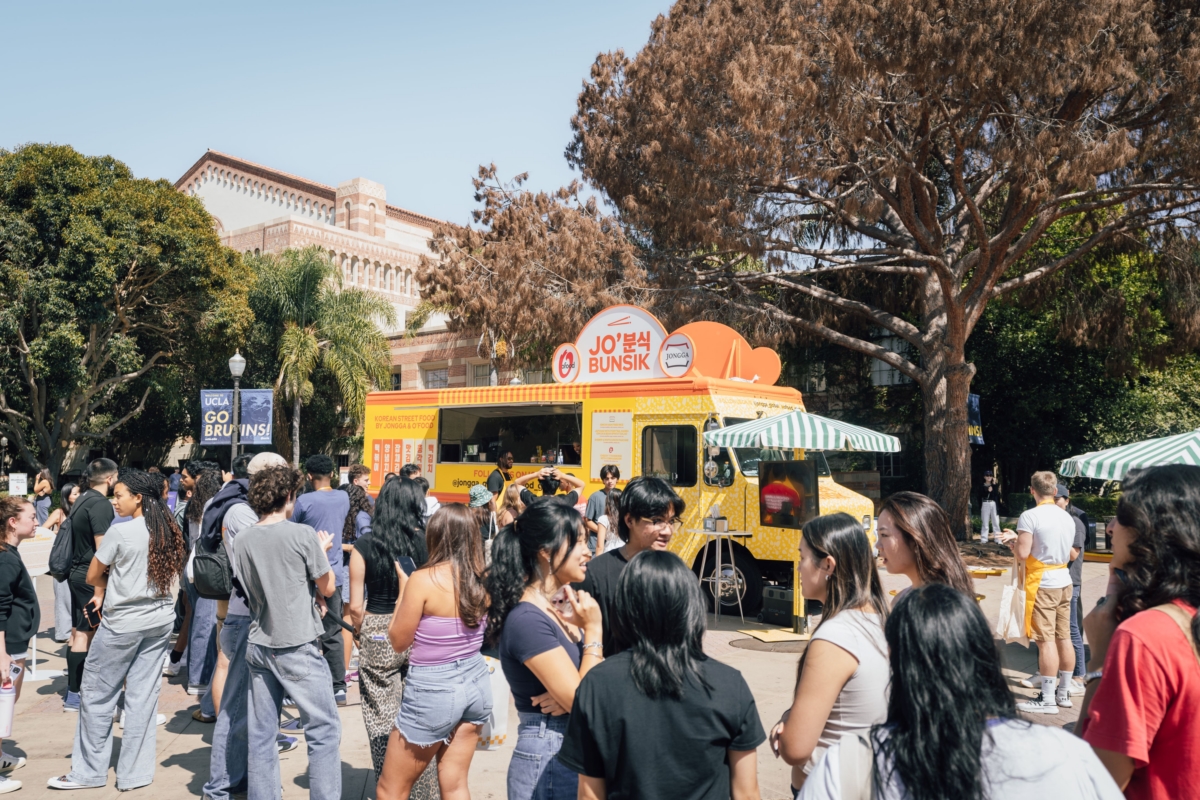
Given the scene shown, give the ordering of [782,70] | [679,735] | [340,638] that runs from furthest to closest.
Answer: [782,70], [340,638], [679,735]

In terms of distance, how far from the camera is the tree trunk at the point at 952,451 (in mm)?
18203

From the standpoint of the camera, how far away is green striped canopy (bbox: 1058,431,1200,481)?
245 inches

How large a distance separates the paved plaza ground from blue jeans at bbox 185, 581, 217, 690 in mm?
206

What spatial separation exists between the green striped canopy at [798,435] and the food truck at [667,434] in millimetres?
309

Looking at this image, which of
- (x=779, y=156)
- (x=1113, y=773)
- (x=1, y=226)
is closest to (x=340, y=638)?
(x=1113, y=773)

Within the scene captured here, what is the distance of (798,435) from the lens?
372 inches

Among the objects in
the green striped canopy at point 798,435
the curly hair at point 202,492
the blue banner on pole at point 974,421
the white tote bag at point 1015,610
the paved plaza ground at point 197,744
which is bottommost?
the paved plaza ground at point 197,744

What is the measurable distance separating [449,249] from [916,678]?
23.0m

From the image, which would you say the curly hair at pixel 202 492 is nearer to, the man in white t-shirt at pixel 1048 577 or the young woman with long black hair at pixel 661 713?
the young woman with long black hair at pixel 661 713

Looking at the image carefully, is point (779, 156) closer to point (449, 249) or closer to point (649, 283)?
point (649, 283)

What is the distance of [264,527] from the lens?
4340mm

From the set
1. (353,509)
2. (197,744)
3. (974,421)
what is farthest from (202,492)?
(974,421)

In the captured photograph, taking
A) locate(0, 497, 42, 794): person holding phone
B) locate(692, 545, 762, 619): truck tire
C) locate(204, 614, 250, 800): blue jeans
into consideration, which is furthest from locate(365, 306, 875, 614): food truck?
locate(0, 497, 42, 794): person holding phone

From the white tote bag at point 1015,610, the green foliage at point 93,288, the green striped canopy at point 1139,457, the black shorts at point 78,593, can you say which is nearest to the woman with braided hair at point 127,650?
the black shorts at point 78,593
